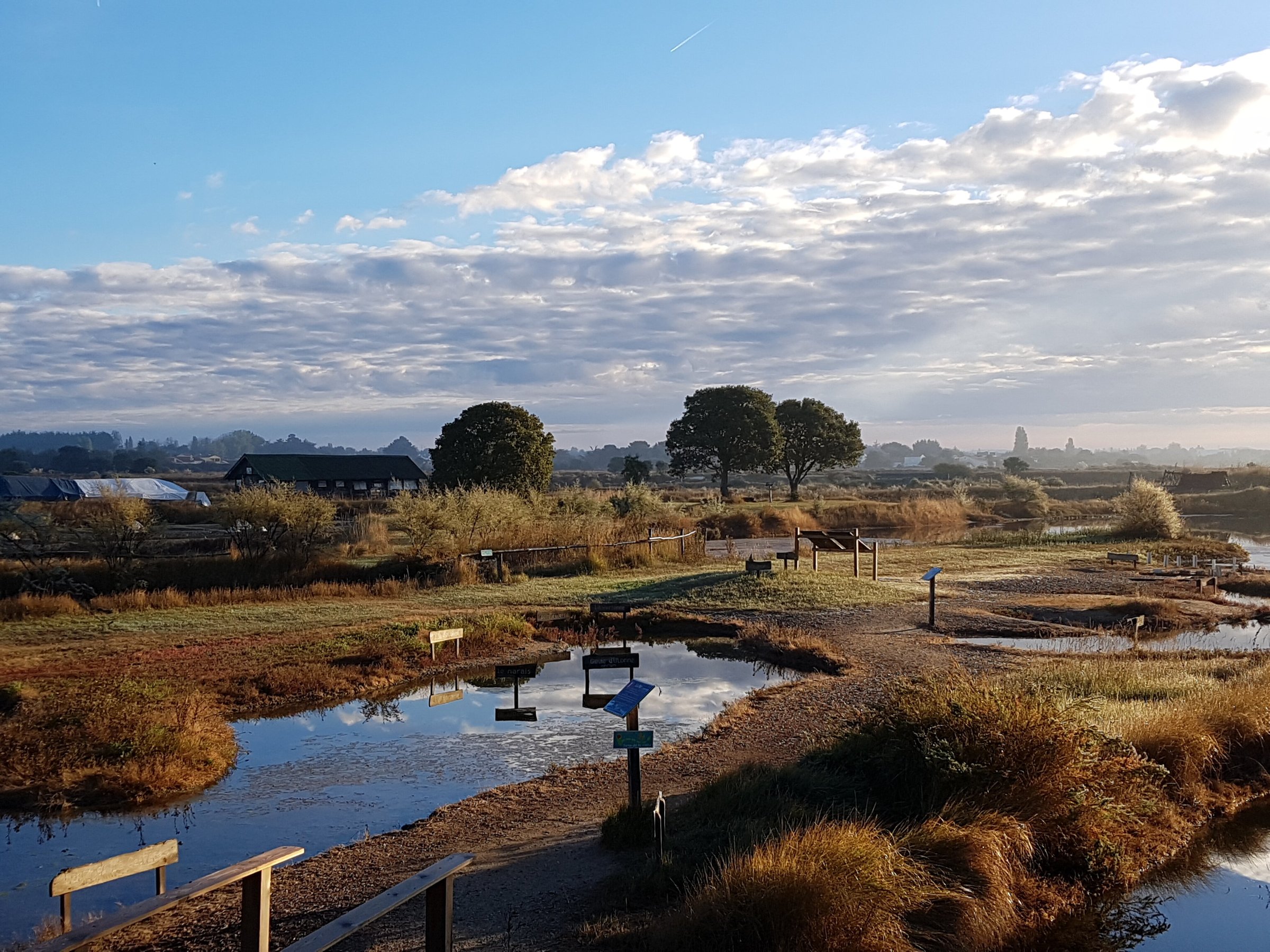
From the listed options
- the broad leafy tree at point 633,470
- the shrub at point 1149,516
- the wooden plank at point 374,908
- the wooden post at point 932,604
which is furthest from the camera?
the broad leafy tree at point 633,470

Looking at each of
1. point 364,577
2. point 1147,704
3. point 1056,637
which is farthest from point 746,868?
point 364,577

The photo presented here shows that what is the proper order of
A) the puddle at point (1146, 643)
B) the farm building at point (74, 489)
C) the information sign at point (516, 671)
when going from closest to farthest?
the information sign at point (516, 671)
the puddle at point (1146, 643)
the farm building at point (74, 489)

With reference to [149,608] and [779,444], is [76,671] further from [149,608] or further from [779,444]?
[779,444]

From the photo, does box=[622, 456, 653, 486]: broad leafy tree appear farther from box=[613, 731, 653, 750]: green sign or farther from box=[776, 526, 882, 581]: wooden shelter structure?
box=[613, 731, 653, 750]: green sign

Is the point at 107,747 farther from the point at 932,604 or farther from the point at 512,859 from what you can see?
the point at 932,604

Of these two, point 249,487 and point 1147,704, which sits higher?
point 249,487

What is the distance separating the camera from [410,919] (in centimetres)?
705

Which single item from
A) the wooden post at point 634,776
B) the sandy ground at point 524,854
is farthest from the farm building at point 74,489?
the wooden post at point 634,776

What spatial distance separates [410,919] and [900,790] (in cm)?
441

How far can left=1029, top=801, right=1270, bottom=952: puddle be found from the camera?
26.1 feet

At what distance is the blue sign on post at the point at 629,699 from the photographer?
25.7ft

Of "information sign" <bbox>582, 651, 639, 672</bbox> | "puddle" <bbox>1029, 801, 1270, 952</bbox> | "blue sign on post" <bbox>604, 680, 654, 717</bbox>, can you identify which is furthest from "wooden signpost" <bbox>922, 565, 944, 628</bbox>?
"blue sign on post" <bbox>604, 680, 654, 717</bbox>

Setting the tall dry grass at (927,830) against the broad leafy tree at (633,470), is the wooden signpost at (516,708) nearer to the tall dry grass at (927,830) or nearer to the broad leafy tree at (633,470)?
the tall dry grass at (927,830)

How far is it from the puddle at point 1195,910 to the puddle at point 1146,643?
290 inches
